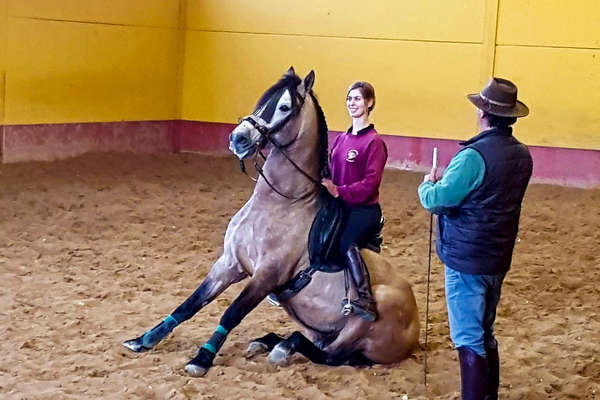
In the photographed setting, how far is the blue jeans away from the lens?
3.67 m

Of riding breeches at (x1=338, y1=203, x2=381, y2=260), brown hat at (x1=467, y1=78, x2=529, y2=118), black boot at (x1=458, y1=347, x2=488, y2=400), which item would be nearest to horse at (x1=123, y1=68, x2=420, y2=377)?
riding breeches at (x1=338, y1=203, x2=381, y2=260)

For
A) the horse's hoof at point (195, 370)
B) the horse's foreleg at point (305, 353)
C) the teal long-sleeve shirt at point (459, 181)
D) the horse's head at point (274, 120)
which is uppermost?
the horse's head at point (274, 120)

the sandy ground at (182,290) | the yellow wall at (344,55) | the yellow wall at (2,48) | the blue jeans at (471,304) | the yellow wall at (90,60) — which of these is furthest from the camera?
the yellow wall at (344,55)

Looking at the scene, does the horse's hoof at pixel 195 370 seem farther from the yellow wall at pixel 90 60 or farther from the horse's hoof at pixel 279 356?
the yellow wall at pixel 90 60

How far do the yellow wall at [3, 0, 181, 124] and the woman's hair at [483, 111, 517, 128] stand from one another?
5849 millimetres

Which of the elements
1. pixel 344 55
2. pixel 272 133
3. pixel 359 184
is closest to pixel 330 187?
Result: pixel 359 184

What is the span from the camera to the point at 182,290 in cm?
577

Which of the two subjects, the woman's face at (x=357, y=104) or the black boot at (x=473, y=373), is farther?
the woman's face at (x=357, y=104)

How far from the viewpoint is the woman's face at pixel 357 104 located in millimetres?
4363

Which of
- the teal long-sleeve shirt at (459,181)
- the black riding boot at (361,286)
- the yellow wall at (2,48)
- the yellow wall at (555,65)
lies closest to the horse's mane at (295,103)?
the black riding boot at (361,286)

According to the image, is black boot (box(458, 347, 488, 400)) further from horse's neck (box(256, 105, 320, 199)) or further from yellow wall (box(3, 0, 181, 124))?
yellow wall (box(3, 0, 181, 124))

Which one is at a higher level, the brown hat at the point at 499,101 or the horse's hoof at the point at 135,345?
the brown hat at the point at 499,101

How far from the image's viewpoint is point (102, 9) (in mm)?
9305

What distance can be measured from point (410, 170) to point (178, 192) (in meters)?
2.52
